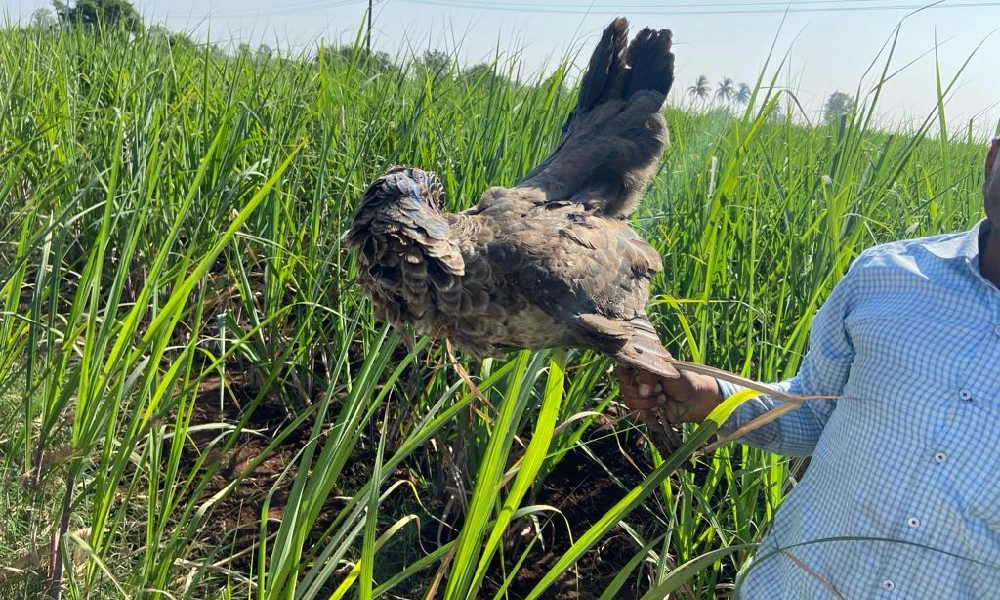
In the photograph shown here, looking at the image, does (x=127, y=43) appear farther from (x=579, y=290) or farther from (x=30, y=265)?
(x=579, y=290)

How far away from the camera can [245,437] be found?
2.38 meters

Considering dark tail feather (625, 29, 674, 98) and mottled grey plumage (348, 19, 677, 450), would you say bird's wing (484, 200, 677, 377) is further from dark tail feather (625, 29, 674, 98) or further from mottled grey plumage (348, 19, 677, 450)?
dark tail feather (625, 29, 674, 98)

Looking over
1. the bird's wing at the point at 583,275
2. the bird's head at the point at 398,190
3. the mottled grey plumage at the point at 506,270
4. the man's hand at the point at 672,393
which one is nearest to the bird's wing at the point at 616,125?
the mottled grey plumage at the point at 506,270

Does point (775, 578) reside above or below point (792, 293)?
below

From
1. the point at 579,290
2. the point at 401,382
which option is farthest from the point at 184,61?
the point at 579,290

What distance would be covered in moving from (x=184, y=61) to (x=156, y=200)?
1259 millimetres

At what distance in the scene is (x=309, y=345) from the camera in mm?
2332

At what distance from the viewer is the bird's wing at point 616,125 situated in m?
1.90

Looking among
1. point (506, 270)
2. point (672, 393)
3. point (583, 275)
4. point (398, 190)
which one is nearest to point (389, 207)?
Result: point (398, 190)

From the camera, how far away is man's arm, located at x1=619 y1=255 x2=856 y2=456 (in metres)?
1.40

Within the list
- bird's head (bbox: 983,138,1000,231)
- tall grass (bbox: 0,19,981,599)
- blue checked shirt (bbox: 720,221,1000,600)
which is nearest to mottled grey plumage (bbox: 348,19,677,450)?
tall grass (bbox: 0,19,981,599)

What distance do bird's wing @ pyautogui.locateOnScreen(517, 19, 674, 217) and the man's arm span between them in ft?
1.99

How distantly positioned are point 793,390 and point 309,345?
141cm

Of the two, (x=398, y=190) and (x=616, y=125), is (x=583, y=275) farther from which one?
(x=616, y=125)
